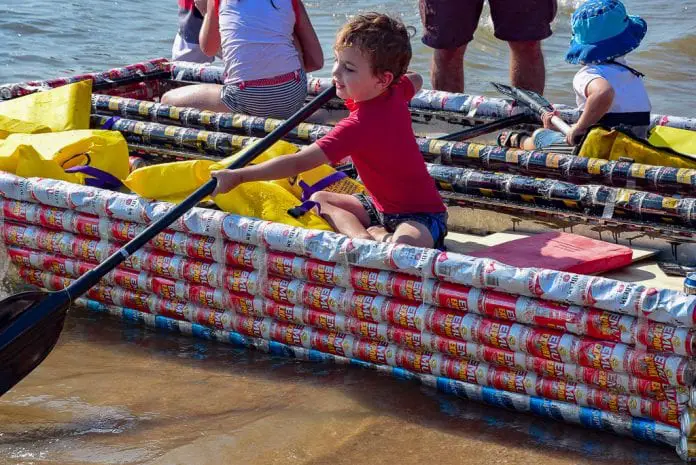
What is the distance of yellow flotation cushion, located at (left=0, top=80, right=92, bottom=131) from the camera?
5.37m

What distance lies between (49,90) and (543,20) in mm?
2578

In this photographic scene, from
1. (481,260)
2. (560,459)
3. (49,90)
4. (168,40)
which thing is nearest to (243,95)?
(49,90)

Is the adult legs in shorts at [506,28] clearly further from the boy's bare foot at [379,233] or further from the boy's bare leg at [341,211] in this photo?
the boy's bare foot at [379,233]

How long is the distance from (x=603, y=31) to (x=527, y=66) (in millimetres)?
1423

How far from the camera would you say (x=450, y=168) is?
15.1ft

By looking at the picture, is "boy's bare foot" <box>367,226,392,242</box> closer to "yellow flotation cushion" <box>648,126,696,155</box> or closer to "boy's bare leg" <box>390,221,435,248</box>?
"boy's bare leg" <box>390,221,435,248</box>

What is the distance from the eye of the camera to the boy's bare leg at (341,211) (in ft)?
13.9

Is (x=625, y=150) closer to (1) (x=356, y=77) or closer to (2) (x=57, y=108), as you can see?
(1) (x=356, y=77)

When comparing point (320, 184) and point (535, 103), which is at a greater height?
point (535, 103)

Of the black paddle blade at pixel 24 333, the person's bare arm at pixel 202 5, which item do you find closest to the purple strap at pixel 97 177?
the black paddle blade at pixel 24 333

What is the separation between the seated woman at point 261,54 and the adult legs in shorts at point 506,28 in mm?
878

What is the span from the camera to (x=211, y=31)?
580cm

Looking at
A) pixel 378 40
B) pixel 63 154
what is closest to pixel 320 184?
pixel 378 40

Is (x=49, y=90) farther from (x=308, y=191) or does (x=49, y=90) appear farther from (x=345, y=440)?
(x=345, y=440)
